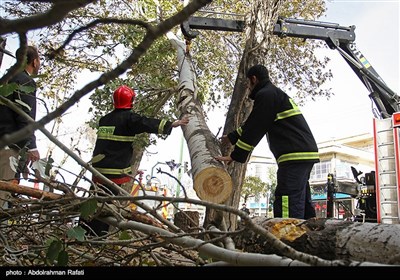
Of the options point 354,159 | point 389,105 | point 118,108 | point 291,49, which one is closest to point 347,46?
point 389,105

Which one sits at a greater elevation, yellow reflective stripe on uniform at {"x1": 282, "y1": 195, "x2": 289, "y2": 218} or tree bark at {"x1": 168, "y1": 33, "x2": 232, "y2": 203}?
tree bark at {"x1": 168, "y1": 33, "x2": 232, "y2": 203}

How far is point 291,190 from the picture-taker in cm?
308

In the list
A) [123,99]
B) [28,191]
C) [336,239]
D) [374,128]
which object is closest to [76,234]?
[28,191]

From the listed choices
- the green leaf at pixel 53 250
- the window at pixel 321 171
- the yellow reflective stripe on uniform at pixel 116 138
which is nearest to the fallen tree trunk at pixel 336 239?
the green leaf at pixel 53 250

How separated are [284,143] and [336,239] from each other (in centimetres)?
151

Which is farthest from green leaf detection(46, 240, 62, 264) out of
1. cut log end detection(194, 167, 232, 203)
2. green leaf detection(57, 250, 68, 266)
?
cut log end detection(194, 167, 232, 203)

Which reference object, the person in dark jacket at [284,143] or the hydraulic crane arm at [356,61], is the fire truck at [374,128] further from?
the person in dark jacket at [284,143]

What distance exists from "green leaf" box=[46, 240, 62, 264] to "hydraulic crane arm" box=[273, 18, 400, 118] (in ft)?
19.3

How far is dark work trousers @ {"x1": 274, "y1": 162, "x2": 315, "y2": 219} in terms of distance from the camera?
304 cm

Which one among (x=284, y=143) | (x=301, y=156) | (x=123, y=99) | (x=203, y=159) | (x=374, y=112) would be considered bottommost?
(x=203, y=159)

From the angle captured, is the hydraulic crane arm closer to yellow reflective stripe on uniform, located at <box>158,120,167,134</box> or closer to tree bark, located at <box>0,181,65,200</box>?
yellow reflective stripe on uniform, located at <box>158,120,167,134</box>

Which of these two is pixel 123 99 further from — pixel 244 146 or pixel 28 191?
pixel 28 191

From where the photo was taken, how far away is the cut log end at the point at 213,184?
2910mm

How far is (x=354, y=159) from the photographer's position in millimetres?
27219
